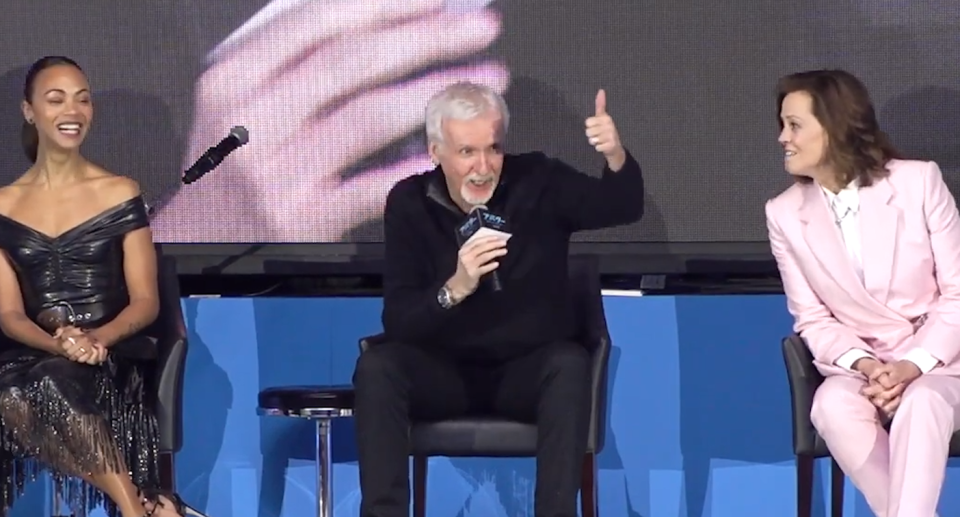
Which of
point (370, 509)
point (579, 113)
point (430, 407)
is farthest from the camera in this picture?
point (579, 113)

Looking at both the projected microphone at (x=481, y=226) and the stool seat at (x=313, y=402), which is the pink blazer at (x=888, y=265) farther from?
the stool seat at (x=313, y=402)

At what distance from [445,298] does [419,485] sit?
630 millimetres

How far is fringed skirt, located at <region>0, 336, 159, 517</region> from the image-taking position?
3771 mm

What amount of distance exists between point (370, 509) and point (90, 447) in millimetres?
727

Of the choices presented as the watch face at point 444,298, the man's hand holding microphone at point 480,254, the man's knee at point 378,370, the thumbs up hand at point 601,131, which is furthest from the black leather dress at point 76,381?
the thumbs up hand at point 601,131

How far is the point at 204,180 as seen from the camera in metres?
4.55

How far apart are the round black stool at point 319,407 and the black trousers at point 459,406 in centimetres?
22

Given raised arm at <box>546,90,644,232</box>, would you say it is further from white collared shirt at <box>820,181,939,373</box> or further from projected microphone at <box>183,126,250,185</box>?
projected microphone at <box>183,126,250,185</box>

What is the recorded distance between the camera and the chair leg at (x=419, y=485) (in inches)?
161

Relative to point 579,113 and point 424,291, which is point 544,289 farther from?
point 579,113

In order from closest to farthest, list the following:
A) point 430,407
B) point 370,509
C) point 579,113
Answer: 1. point 370,509
2. point 430,407
3. point 579,113

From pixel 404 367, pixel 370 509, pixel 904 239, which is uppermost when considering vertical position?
pixel 904 239

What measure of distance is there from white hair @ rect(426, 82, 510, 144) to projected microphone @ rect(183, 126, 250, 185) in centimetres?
59

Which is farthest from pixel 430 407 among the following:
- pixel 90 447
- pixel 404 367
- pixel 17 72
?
pixel 17 72
